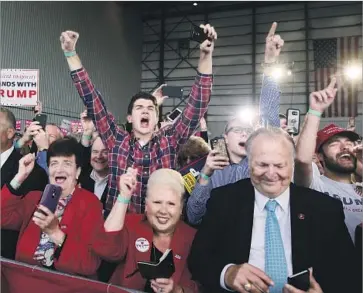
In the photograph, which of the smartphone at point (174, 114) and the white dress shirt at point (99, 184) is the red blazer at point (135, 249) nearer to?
the white dress shirt at point (99, 184)

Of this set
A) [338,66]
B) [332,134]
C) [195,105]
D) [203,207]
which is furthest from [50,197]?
[338,66]

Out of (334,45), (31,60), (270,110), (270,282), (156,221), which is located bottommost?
(270,282)

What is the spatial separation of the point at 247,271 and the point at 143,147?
1215 millimetres

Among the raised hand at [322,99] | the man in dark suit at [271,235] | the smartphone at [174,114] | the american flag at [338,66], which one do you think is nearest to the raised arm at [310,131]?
the raised hand at [322,99]

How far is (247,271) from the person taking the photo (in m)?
1.60

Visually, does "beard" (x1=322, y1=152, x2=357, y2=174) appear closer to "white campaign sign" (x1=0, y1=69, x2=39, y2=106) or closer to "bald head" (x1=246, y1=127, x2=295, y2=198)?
"bald head" (x1=246, y1=127, x2=295, y2=198)

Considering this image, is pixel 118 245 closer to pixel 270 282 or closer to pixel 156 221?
pixel 156 221

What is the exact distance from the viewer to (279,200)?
1.75 metres

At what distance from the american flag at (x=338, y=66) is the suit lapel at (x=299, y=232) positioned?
12.4 m

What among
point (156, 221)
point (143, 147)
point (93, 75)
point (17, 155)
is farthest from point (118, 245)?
point (93, 75)

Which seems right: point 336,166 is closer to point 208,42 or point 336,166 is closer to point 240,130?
point 240,130

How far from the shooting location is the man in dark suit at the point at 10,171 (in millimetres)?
2352

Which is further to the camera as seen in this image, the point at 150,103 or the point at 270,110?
the point at 150,103

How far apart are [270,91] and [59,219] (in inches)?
59.0
